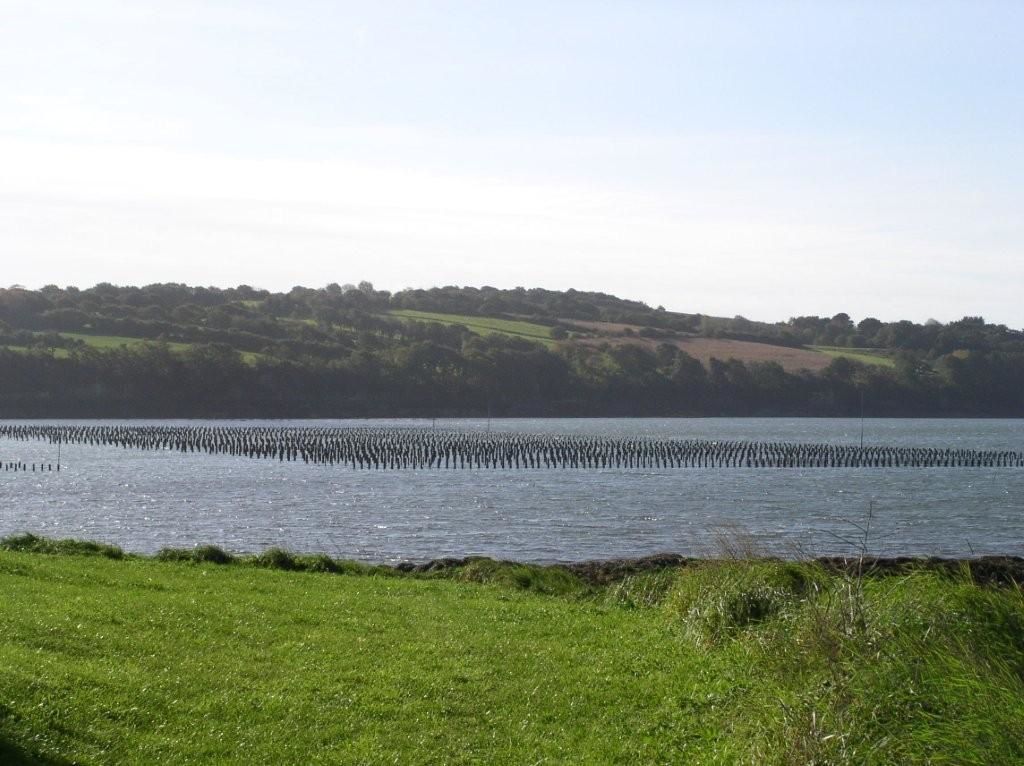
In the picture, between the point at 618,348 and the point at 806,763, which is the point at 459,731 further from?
the point at 618,348

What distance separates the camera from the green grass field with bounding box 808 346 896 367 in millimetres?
157125

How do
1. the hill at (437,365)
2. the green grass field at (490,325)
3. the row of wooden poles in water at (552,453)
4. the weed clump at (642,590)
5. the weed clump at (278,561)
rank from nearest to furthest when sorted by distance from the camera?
the weed clump at (642,590) → the weed clump at (278,561) → the row of wooden poles in water at (552,453) → the hill at (437,365) → the green grass field at (490,325)

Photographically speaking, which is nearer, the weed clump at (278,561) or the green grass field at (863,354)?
the weed clump at (278,561)

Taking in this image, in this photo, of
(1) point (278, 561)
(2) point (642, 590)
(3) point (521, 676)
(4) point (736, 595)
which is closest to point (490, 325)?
(1) point (278, 561)

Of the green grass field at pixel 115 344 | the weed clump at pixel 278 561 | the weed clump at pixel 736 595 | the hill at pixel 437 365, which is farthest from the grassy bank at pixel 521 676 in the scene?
the green grass field at pixel 115 344

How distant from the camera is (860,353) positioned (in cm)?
16588

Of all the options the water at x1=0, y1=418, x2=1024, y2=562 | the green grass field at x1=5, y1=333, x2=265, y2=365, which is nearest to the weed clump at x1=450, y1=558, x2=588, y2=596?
the water at x1=0, y1=418, x2=1024, y2=562

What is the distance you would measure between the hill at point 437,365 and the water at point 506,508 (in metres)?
49.2

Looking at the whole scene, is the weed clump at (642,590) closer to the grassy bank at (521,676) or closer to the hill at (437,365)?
the grassy bank at (521,676)

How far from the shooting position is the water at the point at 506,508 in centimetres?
3288

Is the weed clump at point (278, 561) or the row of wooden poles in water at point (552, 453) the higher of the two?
the weed clump at point (278, 561)

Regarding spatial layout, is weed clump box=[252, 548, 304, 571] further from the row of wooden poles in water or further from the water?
the row of wooden poles in water

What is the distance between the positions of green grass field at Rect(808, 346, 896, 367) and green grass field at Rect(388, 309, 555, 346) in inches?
1465

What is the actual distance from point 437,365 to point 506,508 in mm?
98151
